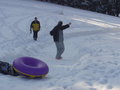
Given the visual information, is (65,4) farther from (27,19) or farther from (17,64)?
(17,64)

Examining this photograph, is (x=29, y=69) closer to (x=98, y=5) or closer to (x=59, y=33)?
(x=59, y=33)

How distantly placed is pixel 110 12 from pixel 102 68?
38.6 meters

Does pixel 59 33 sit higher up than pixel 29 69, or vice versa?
pixel 59 33

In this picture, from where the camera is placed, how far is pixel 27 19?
2658 cm

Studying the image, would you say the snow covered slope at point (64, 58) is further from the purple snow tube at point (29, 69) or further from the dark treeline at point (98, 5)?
the dark treeline at point (98, 5)

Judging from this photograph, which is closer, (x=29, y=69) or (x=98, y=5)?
(x=29, y=69)

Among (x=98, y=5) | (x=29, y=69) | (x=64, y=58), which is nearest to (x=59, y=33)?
(x=64, y=58)

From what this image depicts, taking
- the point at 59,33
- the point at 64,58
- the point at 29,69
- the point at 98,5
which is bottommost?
the point at 98,5

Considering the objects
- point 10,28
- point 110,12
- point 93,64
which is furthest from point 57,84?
point 110,12

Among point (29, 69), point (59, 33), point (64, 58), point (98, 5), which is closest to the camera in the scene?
point (29, 69)

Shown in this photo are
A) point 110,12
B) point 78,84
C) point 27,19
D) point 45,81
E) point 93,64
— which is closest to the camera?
point 78,84

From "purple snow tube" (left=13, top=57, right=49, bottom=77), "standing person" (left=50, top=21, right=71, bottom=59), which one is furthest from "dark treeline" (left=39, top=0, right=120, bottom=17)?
"purple snow tube" (left=13, top=57, right=49, bottom=77)

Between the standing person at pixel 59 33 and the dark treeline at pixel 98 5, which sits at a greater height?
the standing person at pixel 59 33

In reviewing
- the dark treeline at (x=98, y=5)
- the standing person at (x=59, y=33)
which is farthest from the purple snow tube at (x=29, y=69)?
the dark treeline at (x=98, y=5)
